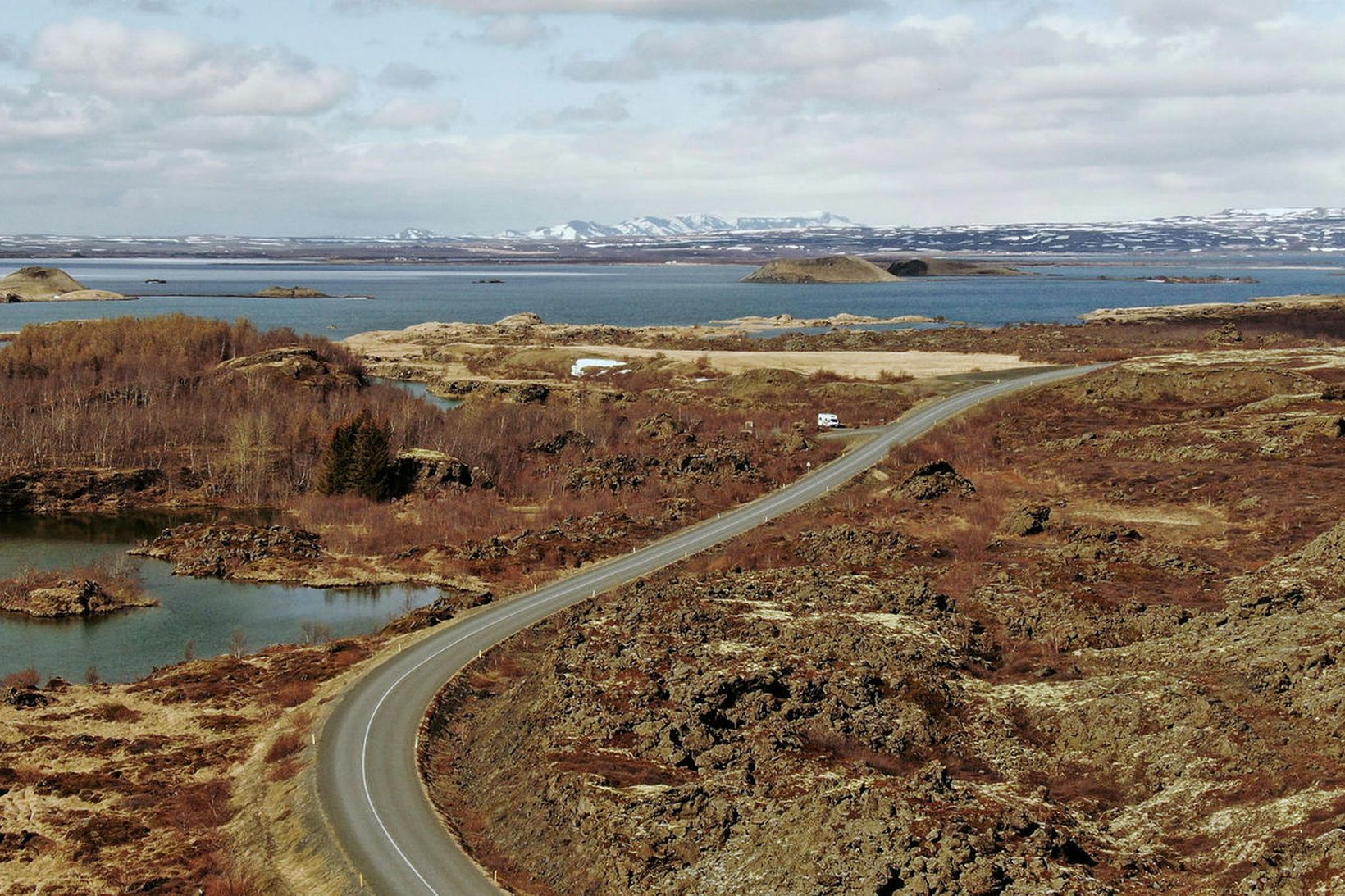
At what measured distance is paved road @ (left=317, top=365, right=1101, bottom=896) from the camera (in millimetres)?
31438

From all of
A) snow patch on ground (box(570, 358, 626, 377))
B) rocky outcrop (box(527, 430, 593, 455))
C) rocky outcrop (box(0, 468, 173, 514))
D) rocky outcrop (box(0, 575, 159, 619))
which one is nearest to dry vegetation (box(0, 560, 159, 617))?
rocky outcrop (box(0, 575, 159, 619))

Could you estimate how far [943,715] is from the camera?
38.9m

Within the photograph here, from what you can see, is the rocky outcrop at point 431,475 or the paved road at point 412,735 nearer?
the paved road at point 412,735

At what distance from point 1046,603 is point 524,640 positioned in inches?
926

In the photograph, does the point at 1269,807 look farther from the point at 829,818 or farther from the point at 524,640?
the point at 524,640

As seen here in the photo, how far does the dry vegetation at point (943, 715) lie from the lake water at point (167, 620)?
15113 mm

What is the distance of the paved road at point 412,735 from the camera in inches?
1238

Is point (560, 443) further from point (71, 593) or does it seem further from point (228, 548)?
point (71, 593)

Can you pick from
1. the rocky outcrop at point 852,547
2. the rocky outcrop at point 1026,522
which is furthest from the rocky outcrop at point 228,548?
the rocky outcrop at point 1026,522

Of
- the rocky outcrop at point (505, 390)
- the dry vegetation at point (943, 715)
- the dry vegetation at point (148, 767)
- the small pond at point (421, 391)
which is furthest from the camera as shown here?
the small pond at point (421, 391)

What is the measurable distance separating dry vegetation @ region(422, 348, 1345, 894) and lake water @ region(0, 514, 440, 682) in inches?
595

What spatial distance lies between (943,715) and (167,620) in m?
41.3

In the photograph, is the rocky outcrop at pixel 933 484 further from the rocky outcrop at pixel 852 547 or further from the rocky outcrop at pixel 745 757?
the rocky outcrop at pixel 745 757

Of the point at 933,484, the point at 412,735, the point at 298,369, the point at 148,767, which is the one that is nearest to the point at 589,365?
the point at 298,369
